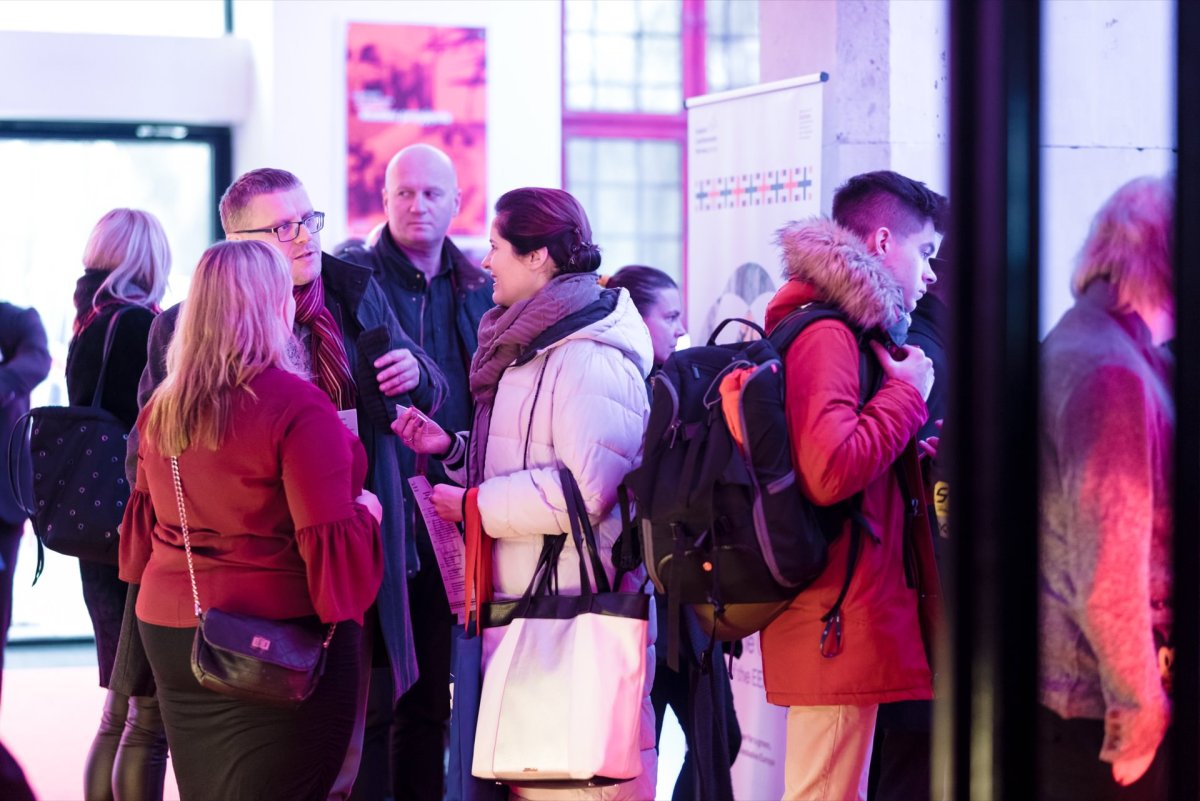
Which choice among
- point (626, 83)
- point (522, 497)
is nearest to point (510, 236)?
point (522, 497)

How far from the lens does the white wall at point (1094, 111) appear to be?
127 cm

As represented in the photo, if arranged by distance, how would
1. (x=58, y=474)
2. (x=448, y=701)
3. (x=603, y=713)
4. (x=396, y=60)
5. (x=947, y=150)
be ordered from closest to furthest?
(x=947, y=150)
(x=603, y=713)
(x=58, y=474)
(x=448, y=701)
(x=396, y=60)

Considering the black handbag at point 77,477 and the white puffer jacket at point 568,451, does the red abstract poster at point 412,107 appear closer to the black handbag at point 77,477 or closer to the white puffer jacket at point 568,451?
the black handbag at point 77,477

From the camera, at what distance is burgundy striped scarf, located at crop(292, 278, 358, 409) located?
10.0 feet

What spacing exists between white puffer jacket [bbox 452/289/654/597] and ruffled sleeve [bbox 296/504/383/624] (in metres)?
0.33

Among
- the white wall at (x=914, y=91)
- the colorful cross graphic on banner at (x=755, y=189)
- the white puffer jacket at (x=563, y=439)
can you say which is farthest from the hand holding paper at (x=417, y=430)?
the white wall at (x=914, y=91)

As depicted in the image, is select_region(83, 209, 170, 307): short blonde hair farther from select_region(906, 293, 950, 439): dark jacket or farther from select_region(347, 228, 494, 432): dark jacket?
select_region(906, 293, 950, 439): dark jacket

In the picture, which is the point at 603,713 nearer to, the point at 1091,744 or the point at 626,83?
the point at 1091,744

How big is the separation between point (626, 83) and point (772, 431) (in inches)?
274

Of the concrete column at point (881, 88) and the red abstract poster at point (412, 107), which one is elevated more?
the red abstract poster at point (412, 107)

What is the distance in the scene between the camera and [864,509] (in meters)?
2.64

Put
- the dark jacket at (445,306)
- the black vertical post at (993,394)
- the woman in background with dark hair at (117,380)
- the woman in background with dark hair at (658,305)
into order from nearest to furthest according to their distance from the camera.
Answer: the black vertical post at (993,394), the woman in background with dark hair at (117,380), the woman in background with dark hair at (658,305), the dark jacket at (445,306)

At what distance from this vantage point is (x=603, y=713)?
270cm

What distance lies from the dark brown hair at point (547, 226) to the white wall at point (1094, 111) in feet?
5.54
